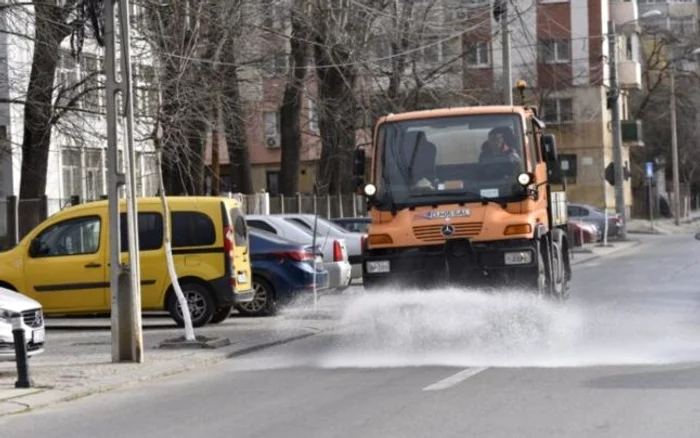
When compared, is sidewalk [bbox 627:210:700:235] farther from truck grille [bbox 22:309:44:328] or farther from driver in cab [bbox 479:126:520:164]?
truck grille [bbox 22:309:44:328]

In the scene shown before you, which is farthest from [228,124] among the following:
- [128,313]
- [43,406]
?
[43,406]

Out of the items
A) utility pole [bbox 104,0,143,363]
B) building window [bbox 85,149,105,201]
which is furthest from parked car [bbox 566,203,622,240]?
utility pole [bbox 104,0,143,363]

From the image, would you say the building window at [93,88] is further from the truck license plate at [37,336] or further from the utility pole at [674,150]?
the utility pole at [674,150]

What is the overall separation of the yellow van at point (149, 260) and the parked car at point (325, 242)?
2581mm

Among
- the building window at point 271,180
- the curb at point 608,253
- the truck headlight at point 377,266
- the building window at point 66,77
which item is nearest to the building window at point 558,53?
the curb at point 608,253

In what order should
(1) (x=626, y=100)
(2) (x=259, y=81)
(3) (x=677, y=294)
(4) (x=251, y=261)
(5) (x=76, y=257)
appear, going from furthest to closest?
(1) (x=626, y=100)
(2) (x=259, y=81)
(3) (x=677, y=294)
(4) (x=251, y=261)
(5) (x=76, y=257)

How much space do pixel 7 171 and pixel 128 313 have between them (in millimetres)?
24146

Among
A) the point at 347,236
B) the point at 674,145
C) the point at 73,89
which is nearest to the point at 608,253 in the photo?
the point at 347,236

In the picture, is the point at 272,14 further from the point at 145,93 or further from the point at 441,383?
the point at 441,383

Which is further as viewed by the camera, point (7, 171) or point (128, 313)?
point (7, 171)

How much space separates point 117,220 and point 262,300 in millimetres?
6120

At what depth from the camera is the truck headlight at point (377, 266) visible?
14609 mm

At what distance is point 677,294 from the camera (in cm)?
2186

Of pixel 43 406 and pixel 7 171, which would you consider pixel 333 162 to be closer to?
pixel 7 171
